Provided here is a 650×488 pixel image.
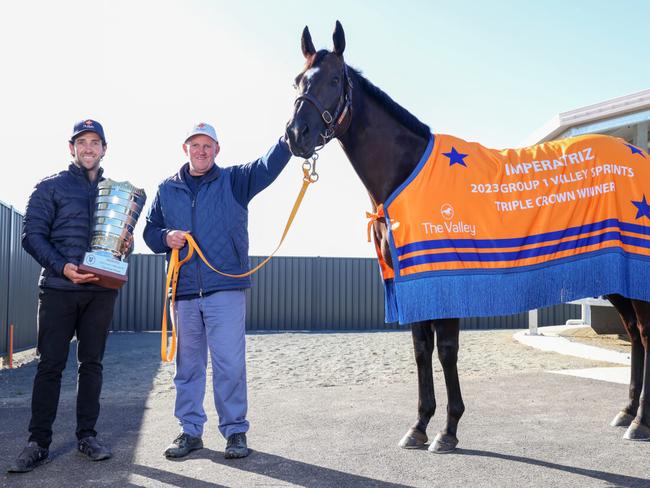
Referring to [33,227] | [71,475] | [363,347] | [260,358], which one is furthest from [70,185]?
[363,347]

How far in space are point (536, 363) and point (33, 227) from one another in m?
6.42

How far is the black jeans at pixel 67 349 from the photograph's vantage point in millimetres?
3363

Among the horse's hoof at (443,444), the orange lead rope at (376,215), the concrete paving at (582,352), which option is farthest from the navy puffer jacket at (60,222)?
the concrete paving at (582,352)

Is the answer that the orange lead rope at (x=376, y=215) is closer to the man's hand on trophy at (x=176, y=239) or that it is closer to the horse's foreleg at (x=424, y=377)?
the horse's foreleg at (x=424, y=377)

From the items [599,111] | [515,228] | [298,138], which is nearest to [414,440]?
[515,228]

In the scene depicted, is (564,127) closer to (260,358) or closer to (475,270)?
(260,358)

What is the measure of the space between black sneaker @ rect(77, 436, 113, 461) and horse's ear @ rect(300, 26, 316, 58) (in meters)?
2.61

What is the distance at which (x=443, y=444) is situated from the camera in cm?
345

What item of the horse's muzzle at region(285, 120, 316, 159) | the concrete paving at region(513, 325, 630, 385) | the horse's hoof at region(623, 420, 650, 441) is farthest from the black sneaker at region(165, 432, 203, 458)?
the concrete paving at region(513, 325, 630, 385)

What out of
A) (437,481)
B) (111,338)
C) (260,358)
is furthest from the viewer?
(111,338)

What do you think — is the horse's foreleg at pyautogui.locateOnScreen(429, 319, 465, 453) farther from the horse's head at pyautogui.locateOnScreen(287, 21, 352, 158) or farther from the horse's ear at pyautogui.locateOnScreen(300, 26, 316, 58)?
the horse's ear at pyautogui.locateOnScreen(300, 26, 316, 58)

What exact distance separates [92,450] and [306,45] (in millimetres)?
2690

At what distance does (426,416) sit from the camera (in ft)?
11.9

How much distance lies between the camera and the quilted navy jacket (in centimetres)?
357
